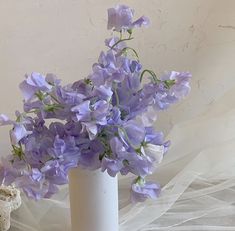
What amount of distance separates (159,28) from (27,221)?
43 centimetres

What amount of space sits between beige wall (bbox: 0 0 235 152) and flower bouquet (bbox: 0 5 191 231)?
35 cm

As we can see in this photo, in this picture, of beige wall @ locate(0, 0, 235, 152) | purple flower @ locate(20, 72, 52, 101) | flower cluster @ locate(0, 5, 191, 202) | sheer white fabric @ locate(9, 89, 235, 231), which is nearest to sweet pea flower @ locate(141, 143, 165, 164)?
flower cluster @ locate(0, 5, 191, 202)

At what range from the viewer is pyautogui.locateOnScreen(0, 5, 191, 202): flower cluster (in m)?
0.66

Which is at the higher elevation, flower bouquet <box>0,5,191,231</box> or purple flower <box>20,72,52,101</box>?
purple flower <box>20,72,52,101</box>

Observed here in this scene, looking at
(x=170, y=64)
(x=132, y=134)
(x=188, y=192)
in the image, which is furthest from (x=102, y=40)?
(x=132, y=134)

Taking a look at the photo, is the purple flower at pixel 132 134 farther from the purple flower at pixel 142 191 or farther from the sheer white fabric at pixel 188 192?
the sheer white fabric at pixel 188 192

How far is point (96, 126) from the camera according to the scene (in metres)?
0.66

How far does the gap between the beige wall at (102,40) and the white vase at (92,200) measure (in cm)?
36

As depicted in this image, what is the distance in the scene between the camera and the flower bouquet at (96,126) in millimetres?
658

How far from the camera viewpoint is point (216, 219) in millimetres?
881

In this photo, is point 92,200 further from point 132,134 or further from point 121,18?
point 121,18

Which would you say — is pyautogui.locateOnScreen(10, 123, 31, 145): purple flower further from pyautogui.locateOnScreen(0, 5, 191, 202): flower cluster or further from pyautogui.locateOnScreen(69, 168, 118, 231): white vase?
pyautogui.locateOnScreen(69, 168, 118, 231): white vase

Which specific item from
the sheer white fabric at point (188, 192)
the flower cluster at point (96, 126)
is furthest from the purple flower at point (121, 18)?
the sheer white fabric at point (188, 192)

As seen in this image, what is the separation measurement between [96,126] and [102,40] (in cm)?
43
